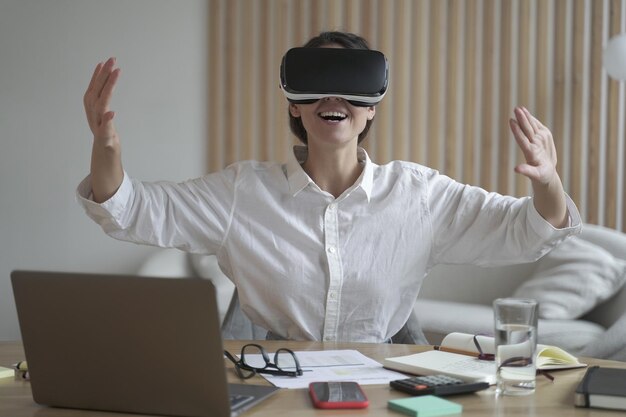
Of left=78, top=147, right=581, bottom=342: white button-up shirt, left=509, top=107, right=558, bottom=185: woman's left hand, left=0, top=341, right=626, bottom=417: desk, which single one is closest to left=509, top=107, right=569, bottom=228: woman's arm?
left=509, top=107, right=558, bottom=185: woman's left hand

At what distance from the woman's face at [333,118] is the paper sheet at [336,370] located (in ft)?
1.94

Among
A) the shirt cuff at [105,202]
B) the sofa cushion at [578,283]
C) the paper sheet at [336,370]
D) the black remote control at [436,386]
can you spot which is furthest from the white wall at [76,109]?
the black remote control at [436,386]

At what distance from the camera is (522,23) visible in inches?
169

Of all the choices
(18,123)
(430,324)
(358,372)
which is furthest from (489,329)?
A: (18,123)

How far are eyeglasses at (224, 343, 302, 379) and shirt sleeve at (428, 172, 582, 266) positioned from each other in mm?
643

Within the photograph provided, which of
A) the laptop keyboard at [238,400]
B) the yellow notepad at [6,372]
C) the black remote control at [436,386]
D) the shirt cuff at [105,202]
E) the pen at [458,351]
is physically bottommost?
the pen at [458,351]

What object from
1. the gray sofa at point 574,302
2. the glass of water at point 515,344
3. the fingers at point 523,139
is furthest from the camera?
the gray sofa at point 574,302

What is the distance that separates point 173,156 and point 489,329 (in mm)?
2035

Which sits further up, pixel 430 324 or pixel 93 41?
pixel 93 41

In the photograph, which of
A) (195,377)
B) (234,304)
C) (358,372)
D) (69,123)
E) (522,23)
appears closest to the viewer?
(195,377)

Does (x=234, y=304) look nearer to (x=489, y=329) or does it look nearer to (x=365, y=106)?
(x=365, y=106)

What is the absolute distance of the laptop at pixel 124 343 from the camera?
107cm

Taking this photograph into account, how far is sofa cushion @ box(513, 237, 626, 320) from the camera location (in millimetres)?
3441

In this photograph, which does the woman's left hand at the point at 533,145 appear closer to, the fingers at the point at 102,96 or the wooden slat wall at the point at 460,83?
the fingers at the point at 102,96
